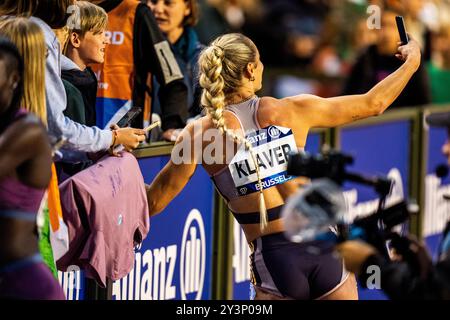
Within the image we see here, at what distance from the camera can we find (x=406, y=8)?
37.6 feet

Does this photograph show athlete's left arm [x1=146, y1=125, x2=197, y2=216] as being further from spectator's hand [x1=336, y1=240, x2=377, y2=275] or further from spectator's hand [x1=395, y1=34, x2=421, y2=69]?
spectator's hand [x1=336, y1=240, x2=377, y2=275]

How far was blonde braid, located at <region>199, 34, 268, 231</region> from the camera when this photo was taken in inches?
237

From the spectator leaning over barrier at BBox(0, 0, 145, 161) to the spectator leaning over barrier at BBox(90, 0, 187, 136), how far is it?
1176mm

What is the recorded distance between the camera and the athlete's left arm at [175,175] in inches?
249

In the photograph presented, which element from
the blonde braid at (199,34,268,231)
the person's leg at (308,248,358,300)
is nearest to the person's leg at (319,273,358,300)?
the person's leg at (308,248,358,300)

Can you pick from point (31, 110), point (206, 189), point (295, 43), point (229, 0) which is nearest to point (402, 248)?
point (31, 110)

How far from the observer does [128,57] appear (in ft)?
24.6

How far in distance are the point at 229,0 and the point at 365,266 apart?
975 cm

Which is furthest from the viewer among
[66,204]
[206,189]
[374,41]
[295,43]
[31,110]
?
[295,43]

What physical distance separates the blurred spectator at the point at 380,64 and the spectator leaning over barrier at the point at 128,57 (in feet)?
10.7

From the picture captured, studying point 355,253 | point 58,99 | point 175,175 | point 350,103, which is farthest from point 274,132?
point 355,253

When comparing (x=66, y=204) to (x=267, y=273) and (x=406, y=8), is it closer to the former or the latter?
(x=267, y=273)

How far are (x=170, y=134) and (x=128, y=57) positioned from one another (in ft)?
1.76

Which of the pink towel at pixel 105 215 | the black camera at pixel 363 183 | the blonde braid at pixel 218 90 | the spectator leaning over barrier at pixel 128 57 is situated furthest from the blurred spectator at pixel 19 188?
the spectator leaning over barrier at pixel 128 57
